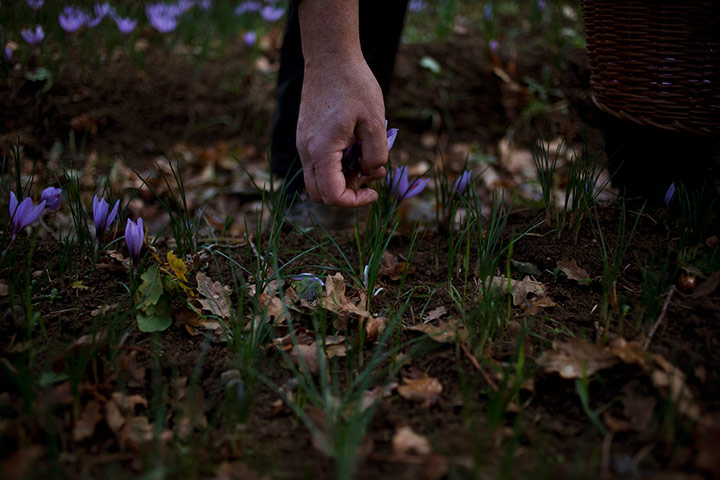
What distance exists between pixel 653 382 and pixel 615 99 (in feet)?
3.42

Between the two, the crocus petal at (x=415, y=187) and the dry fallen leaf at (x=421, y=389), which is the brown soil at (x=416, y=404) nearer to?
the dry fallen leaf at (x=421, y=389)

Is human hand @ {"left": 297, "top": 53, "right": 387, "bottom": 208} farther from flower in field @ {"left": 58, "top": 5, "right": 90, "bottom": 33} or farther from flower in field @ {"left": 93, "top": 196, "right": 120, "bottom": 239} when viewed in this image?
flower in field @ {"left": 58, "top": 5, "right": 90, "bottom": 33}

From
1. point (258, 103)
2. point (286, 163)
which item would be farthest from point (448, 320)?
point (258, 103)

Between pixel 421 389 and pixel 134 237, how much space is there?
3.10 ft

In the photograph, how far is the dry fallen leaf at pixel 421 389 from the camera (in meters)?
1.21

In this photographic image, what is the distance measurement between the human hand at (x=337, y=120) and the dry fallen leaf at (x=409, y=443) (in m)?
0.69

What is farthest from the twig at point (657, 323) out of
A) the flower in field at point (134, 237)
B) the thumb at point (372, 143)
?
the flower in field at point (134, 237)

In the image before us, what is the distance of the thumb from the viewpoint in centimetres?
146

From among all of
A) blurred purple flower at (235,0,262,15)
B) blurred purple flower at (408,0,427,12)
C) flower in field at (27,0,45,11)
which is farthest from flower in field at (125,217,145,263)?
blurred purple flower at (408,0,427,12)

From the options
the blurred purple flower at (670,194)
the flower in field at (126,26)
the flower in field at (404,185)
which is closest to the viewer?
the blurred purple flower at (670,194)

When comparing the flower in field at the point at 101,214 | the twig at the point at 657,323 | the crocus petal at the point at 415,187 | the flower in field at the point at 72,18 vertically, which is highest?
the flower in field at the point at 72,18

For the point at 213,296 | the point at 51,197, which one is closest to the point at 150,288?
the point at 213,296

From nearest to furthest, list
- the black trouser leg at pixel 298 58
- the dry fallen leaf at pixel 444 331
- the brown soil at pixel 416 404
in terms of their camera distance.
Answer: the brown soil at pixel 416 404 → the dry fallen leaf at pixel 444 331 → the black trouser leg at pixel 298 58

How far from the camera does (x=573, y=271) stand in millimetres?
1657
